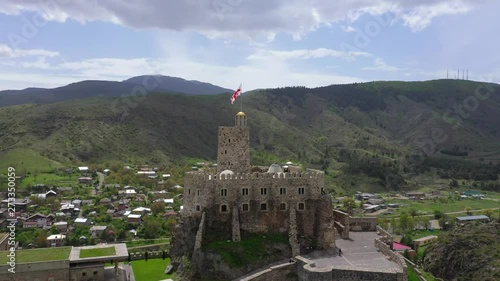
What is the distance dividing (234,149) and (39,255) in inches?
751

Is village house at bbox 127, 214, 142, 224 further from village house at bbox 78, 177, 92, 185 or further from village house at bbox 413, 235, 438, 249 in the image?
village house at bbox 413, 235, 438, 249

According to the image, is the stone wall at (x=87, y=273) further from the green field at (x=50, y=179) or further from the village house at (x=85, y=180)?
the village house at (x=85, y=180)

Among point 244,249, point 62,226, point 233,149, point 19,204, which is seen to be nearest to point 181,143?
point 19,204

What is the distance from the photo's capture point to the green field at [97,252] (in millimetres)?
36375

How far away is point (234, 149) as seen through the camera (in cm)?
4288

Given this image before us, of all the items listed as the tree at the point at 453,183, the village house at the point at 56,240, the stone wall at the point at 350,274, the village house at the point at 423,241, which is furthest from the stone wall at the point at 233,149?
the tree at the point at 453,183

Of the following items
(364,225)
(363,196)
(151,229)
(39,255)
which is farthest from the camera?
(363,196)

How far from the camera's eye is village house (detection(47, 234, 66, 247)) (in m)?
64.2

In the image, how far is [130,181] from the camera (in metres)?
111

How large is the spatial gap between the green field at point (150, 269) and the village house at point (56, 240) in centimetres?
2531

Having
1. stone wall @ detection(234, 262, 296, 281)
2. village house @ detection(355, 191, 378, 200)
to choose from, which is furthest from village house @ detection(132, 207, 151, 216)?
village house @ detection(355, 191, 378, 200)

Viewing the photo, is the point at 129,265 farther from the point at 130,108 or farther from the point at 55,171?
the point at 130,108

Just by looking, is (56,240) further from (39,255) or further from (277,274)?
(277,274)

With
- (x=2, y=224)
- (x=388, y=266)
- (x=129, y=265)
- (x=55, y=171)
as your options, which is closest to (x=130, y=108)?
(x=55, y=171)
